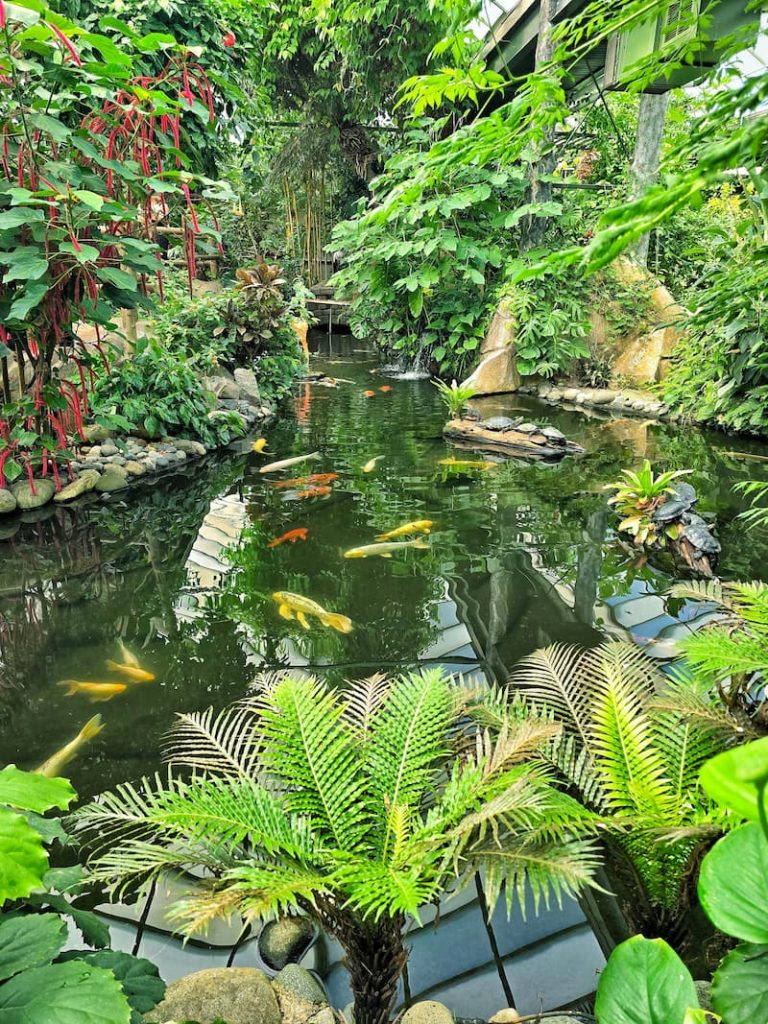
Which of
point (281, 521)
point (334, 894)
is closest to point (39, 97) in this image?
point (281, 521)

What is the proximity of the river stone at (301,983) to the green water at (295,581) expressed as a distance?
91 centimetres

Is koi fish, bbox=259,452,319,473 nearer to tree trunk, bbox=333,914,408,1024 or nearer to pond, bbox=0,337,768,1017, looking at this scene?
pond, bbox=0,337,768,1017

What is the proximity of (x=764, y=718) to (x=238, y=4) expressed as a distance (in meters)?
9.22

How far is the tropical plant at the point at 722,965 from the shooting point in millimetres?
694

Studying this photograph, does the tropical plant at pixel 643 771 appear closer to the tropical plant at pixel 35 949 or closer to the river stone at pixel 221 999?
the river stone at pixel 221 999

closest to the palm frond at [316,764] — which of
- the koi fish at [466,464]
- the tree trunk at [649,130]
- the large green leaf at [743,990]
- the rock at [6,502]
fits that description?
the large green leaf at [743,990]

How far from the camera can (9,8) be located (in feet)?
7.76

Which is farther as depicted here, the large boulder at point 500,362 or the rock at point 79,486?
the large boulder at point 500,362

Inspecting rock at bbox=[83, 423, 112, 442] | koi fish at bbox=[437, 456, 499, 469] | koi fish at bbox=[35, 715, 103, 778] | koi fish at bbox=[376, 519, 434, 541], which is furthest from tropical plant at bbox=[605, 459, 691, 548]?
rock at bbox=[83, 423, 112, 442]

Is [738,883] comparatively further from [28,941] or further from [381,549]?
[381,549]

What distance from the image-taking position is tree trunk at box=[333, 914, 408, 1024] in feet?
4.17

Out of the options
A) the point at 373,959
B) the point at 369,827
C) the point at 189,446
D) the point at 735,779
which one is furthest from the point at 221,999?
the point at 189,446

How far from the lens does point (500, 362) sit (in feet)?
32.2

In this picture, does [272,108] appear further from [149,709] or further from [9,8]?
[149,709]
